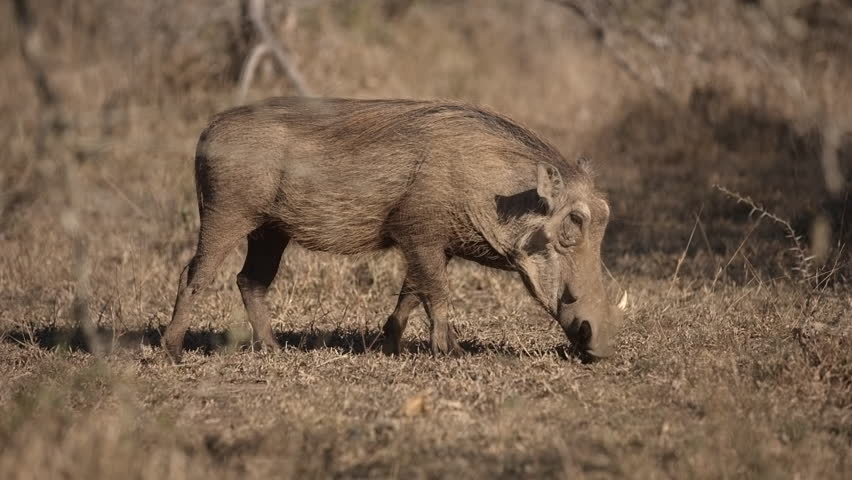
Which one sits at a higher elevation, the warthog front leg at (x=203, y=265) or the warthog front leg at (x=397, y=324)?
the warthog front leg at (x=203, y=265)

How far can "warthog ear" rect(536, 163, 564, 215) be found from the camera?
4.34 meters

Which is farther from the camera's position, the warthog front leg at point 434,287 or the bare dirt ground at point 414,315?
the warthog front leg at point 434,287

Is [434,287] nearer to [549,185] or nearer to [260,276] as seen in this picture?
[549,185]

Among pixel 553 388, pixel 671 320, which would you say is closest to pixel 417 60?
pixel 671 320

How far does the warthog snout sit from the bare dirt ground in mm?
86

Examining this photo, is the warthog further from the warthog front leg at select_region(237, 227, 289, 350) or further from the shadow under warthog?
the warthog front leg at select_region(237, 227, 289, 350)

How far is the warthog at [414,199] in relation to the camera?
4492 millimetres

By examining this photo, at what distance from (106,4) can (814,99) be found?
698cm

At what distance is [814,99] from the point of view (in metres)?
8.91

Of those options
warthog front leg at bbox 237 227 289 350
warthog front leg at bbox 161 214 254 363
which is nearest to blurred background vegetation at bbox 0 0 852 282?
warthog front leg at bbox 237 227 289 350

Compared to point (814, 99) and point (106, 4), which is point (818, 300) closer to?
point (814, 99)

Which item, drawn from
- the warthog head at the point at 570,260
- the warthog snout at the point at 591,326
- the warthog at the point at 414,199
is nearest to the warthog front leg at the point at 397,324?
the warthog at the point at 414,199

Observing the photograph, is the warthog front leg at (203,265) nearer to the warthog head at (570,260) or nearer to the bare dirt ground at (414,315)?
the bare dirt ground at (414,315)

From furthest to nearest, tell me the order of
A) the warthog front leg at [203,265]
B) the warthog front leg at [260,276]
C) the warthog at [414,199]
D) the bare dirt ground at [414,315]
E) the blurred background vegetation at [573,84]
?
the blurred background vegetation at [573,84] < the warthog front leg at [260,276] < the warthog front leg at [203,265] < the warthog at [414,199] < the bare dirt ground at [414,315]
